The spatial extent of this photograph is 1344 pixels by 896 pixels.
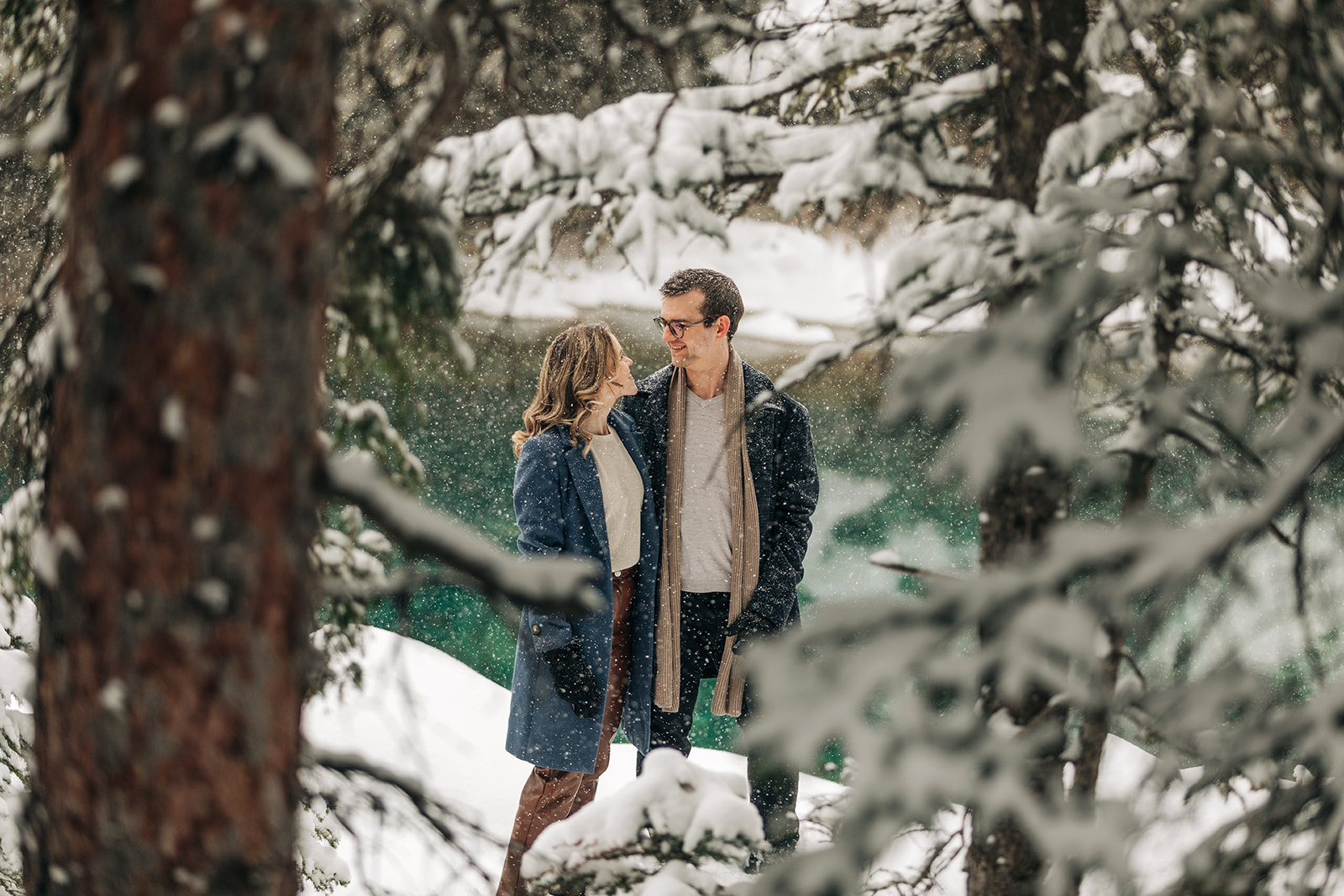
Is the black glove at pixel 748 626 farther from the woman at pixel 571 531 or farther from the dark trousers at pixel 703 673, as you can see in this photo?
the woman at pixel 571 531

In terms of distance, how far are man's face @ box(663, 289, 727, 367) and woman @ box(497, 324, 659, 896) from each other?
0.68 ft

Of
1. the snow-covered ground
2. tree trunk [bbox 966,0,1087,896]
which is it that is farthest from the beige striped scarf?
tree trunk [bbox 966,0,1087,896]

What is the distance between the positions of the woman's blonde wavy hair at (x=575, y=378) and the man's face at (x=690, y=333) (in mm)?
242

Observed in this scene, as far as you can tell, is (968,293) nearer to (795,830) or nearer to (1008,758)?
(1008,758)

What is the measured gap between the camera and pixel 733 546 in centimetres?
326

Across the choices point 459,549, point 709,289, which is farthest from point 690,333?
point 459,549

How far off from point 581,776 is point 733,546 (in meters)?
0.95

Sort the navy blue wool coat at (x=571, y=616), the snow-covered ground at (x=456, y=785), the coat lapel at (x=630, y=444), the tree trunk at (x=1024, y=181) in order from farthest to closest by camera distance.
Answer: the coat lapel at (x=630, y=444) < the navy blue wool coat at (x=571, y=616) < the tree trunk at (x=1024, y=181) < the snow-covered ground at (x=456, y=785)

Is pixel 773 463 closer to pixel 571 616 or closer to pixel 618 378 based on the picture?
pixel 618 378

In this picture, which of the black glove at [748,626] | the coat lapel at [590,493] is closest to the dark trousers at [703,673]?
the black glove at [748,626]

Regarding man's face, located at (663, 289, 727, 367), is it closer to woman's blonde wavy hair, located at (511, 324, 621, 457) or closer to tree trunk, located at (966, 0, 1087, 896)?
woman's blonde wavy hair, located at (511, 324, 621, 457)

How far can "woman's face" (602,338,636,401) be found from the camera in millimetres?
3041

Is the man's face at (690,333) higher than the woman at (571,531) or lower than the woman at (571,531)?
higher

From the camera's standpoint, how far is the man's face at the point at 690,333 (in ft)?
10.3
